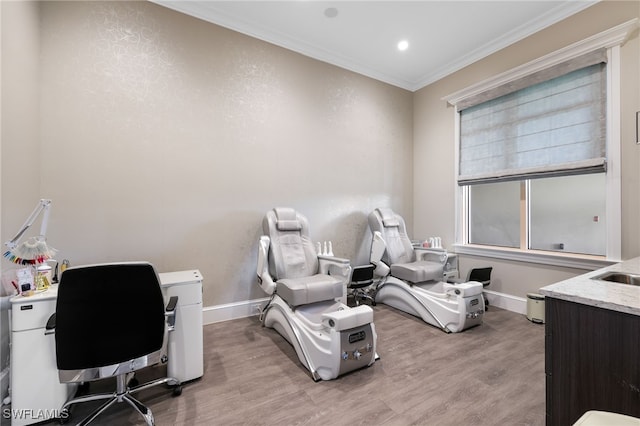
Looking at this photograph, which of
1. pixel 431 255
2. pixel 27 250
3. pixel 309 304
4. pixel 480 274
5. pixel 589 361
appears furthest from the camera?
pixel 431 255

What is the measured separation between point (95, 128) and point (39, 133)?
14.0 inches

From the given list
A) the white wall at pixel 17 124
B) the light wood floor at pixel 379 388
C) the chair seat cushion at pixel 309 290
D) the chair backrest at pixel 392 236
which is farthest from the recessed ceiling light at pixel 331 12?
the light wood floor at pixel 379 388

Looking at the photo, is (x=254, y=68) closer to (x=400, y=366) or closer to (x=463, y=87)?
(x=463, y=87)

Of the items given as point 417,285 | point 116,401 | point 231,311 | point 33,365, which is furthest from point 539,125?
point 33,365

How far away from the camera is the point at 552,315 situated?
1.20 m

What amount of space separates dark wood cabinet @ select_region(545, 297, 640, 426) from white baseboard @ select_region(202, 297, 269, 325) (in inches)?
100

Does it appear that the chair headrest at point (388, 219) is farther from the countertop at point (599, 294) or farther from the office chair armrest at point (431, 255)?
the countertop at point (599, 294)

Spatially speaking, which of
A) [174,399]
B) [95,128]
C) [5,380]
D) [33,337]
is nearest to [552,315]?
[174,399]

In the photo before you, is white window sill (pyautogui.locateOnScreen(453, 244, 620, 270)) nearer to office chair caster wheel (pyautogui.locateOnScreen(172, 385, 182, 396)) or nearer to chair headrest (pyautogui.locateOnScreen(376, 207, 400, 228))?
chair headrest (pyautogui.locateOnScreen(376, 207, 400, 228))

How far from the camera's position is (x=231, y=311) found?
2.93 metres

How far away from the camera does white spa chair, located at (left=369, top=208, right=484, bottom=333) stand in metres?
2.65

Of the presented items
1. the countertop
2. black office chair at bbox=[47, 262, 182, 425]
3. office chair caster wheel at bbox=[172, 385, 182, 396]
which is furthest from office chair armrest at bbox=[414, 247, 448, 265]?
black office chair at bbox=[47, 262, 182, 425]

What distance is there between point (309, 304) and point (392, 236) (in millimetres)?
1622

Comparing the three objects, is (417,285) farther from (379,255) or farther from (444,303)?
(379,255)
